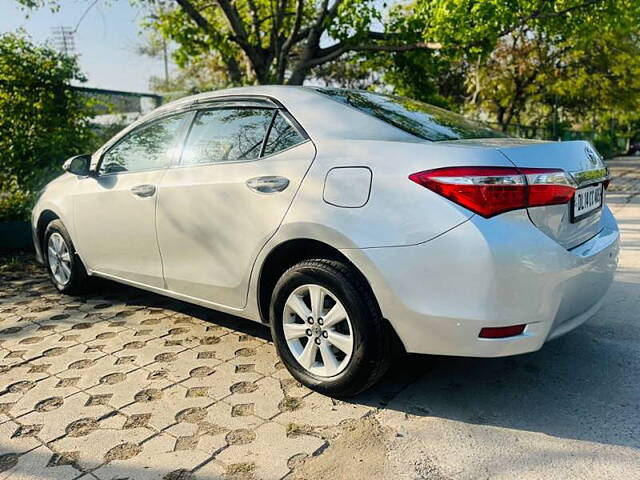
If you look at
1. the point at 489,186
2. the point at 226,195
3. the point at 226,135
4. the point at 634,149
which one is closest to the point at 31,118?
the point at 226,135

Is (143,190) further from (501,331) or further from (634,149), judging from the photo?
(634,149)

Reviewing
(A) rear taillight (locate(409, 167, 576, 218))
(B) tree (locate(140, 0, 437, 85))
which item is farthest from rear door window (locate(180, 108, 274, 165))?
(B) tree (locate(140, 0, 437, 85))

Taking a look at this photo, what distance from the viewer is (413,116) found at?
3119 millimetres

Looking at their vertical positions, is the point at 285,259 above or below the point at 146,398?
above

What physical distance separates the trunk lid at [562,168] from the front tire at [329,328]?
0.85m

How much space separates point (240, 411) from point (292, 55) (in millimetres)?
13054

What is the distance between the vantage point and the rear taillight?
7.59 feet

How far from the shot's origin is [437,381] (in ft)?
9.89

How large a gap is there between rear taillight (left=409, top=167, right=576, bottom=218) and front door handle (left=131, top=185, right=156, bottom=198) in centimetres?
188

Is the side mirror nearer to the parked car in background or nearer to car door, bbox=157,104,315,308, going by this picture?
car door, bbox=157,104,315,308

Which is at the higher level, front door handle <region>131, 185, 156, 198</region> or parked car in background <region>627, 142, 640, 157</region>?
front door handle <region>131, 185, 156, 198</region>

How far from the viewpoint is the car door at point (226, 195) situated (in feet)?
9.57

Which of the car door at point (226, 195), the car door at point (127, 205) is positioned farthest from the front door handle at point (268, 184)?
the car door at point (127, 205)

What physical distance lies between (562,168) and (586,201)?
0.32m
